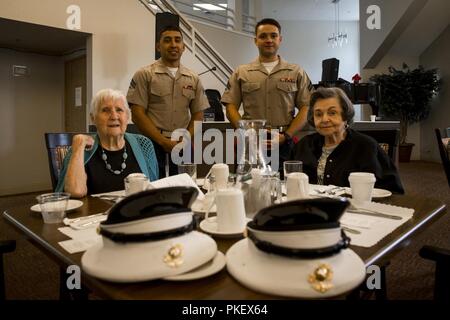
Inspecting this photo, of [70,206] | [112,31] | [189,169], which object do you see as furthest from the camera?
[112,31]

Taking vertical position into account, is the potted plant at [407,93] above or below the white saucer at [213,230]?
above

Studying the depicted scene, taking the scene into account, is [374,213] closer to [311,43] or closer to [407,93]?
[407,93]

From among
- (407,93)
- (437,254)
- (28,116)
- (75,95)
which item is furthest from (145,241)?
(407,93)

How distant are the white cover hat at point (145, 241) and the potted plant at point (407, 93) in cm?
801

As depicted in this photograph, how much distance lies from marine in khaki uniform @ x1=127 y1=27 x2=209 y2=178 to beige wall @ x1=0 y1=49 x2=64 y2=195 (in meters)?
3.18

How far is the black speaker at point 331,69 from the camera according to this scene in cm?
677

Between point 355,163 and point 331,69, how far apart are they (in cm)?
558

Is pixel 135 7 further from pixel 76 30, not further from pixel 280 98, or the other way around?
pixel 280 98

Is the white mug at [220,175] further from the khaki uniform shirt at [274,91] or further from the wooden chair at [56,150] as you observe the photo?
the khaki uniform shirt at [274,91]

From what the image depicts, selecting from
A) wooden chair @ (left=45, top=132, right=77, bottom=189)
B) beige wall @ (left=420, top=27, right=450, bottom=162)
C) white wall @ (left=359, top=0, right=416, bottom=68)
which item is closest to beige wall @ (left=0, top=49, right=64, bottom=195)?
wooden chair @ (left=45, top=132, right=77, bottom=189)

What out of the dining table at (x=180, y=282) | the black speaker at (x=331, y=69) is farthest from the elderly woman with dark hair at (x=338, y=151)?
the black speaker at (x=331, y=69)

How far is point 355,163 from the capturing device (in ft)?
5.70

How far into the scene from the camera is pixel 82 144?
1562 mm

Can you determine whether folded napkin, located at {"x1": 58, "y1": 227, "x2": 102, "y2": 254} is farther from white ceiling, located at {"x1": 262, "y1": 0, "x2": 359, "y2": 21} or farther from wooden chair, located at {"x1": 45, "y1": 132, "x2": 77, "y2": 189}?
white ceiling, located at {"x1": 262, "y1": 0, "x2": 359, "y2": 21}
